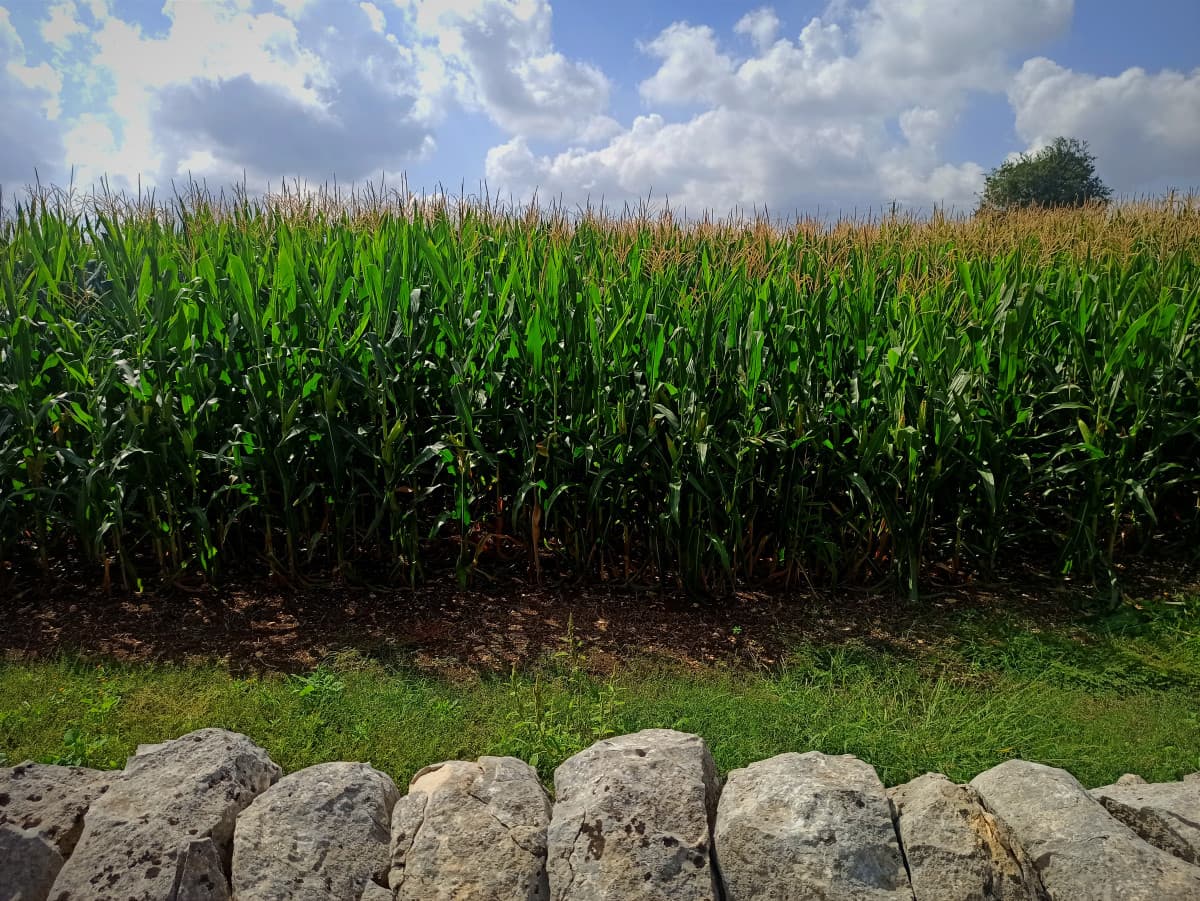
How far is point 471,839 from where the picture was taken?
2.28 meters

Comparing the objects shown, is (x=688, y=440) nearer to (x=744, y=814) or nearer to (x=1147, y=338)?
(x=744, y=814)

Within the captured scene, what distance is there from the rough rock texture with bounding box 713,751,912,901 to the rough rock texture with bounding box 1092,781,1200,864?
770 millimetres

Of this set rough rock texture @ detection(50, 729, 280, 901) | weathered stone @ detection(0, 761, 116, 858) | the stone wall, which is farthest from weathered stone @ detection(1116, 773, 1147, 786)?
weathered stone @ detection(0, 761, 116, 858)

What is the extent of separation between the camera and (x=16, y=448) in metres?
4.23

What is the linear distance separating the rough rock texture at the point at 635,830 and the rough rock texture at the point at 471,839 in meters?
0.07

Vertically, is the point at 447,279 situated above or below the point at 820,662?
above

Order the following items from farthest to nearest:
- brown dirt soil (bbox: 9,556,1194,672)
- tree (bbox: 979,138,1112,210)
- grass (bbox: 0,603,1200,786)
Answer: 1. tree (bbox: 979,138,1112,210)
2. brown dirt soil (bbox: 9,556,1194,672)
3. grass (bbox: 0,603,1200,786)

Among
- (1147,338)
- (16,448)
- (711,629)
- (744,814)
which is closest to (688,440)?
(711,629)

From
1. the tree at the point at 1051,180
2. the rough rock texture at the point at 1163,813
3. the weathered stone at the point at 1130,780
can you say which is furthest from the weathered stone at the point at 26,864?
the tree at the point at 1051,180

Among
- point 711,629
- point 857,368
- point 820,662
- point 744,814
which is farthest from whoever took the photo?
point 857,368

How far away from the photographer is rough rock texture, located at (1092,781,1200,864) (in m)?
2.38

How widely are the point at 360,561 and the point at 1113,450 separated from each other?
4151 mm

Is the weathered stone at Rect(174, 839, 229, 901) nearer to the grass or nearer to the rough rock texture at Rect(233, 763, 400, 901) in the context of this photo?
the rough rock texture at Rect(233, 763, 400, 901)

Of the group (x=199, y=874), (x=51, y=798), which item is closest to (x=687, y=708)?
(x=199, y=874)
